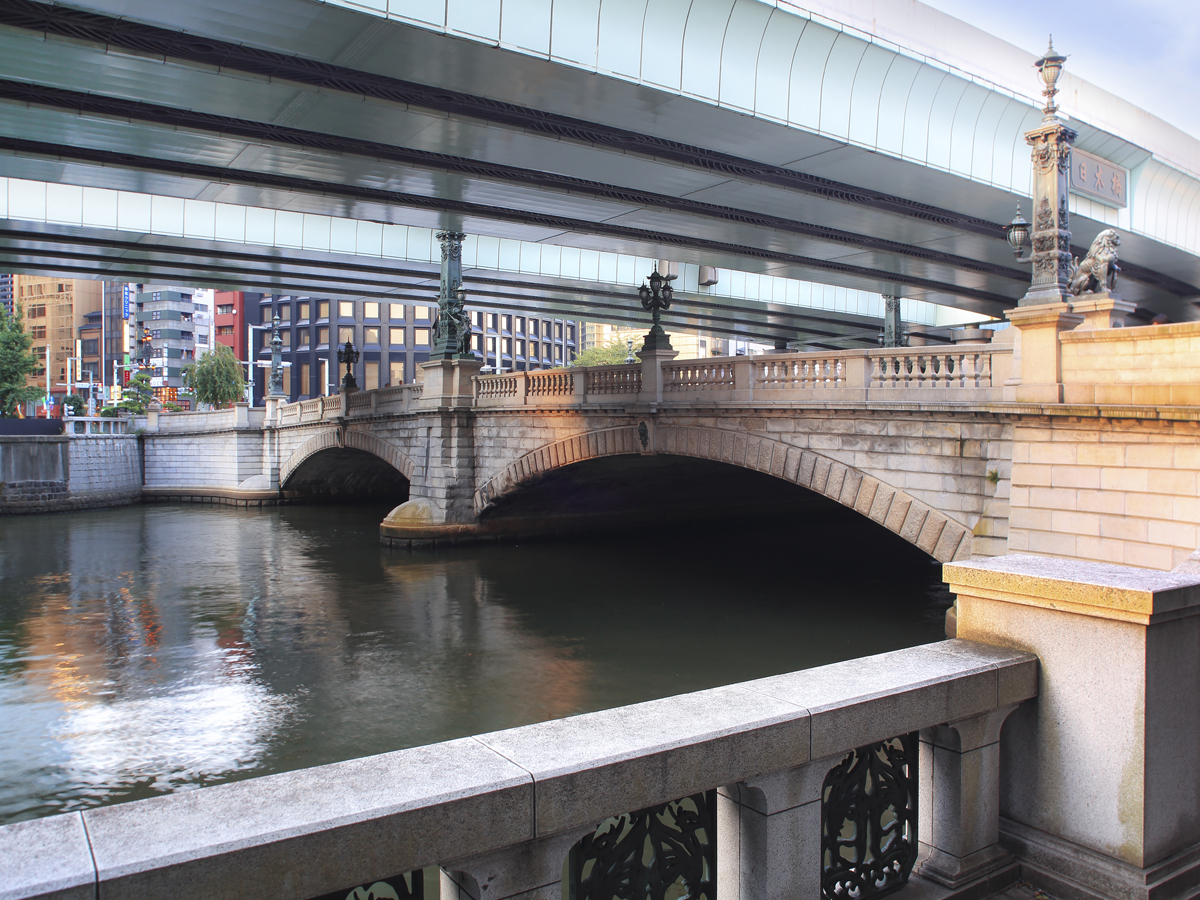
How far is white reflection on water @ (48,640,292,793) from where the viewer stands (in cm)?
1055

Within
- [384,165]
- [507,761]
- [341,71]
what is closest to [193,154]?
[384,165]

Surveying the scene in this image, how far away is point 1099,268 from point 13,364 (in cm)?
6450

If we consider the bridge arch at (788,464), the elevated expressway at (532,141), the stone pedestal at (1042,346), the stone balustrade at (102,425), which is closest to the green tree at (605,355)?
the stone balustrade at (102,425)

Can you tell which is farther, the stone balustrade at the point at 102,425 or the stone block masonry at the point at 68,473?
the stone balustrade at the point at 102,425

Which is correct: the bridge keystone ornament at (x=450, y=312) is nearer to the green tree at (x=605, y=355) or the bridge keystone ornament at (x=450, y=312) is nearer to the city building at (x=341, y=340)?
the green tree at (x=605, y=355)

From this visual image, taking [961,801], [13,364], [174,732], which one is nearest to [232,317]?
[13,364]

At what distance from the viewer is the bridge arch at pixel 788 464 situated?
45.9ft

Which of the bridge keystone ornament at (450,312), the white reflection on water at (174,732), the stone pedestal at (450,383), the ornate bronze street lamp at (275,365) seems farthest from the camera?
the ornate bronze street lamp at (275,365)

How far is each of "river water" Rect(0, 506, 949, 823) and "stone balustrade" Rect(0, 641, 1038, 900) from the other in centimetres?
881

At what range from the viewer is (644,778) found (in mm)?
2943

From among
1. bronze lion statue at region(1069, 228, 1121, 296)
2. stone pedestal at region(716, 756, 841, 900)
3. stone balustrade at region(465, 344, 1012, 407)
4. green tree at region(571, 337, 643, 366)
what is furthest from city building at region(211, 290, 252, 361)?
stone pedestal at region(716, 756, 841, 900)

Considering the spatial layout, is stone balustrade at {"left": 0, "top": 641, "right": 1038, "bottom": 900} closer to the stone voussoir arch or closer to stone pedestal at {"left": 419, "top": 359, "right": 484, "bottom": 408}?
stone pedestal at {"left": 419, "top": 359, "right": 484, "bottom": 408}

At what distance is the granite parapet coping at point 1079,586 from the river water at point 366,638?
9258 millimetres

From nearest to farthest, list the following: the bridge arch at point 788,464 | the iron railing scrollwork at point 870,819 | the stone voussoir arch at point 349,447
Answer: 1. the iron railing scrollwork at point 870,819
2. the bridge arch at point 788,464
3. the stone voussoir arch at point 349,447
